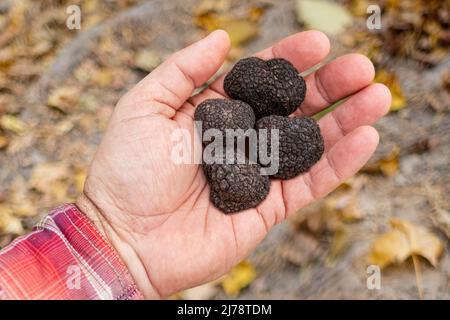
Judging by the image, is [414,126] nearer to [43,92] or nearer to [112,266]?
[112,266]

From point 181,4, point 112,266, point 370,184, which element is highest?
point 181,4

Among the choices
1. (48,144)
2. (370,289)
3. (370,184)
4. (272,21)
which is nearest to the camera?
(370,289)

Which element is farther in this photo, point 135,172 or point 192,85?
point 192,85

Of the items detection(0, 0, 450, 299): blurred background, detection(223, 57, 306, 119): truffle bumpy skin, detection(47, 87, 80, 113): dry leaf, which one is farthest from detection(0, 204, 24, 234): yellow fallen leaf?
detection(223, 57, 306, 119): truffle bumpy skin

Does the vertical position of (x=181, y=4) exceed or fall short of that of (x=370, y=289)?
it exceeds it

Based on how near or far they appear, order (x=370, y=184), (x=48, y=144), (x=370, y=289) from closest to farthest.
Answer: (x=370, y=289)
(x=370, y=184)
(x=48, y=144)

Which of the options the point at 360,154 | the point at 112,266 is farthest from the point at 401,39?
the point at 112,266

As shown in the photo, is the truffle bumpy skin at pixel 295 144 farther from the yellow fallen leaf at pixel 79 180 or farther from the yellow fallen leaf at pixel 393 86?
the yellow fallen leaf at pixel 79 180
